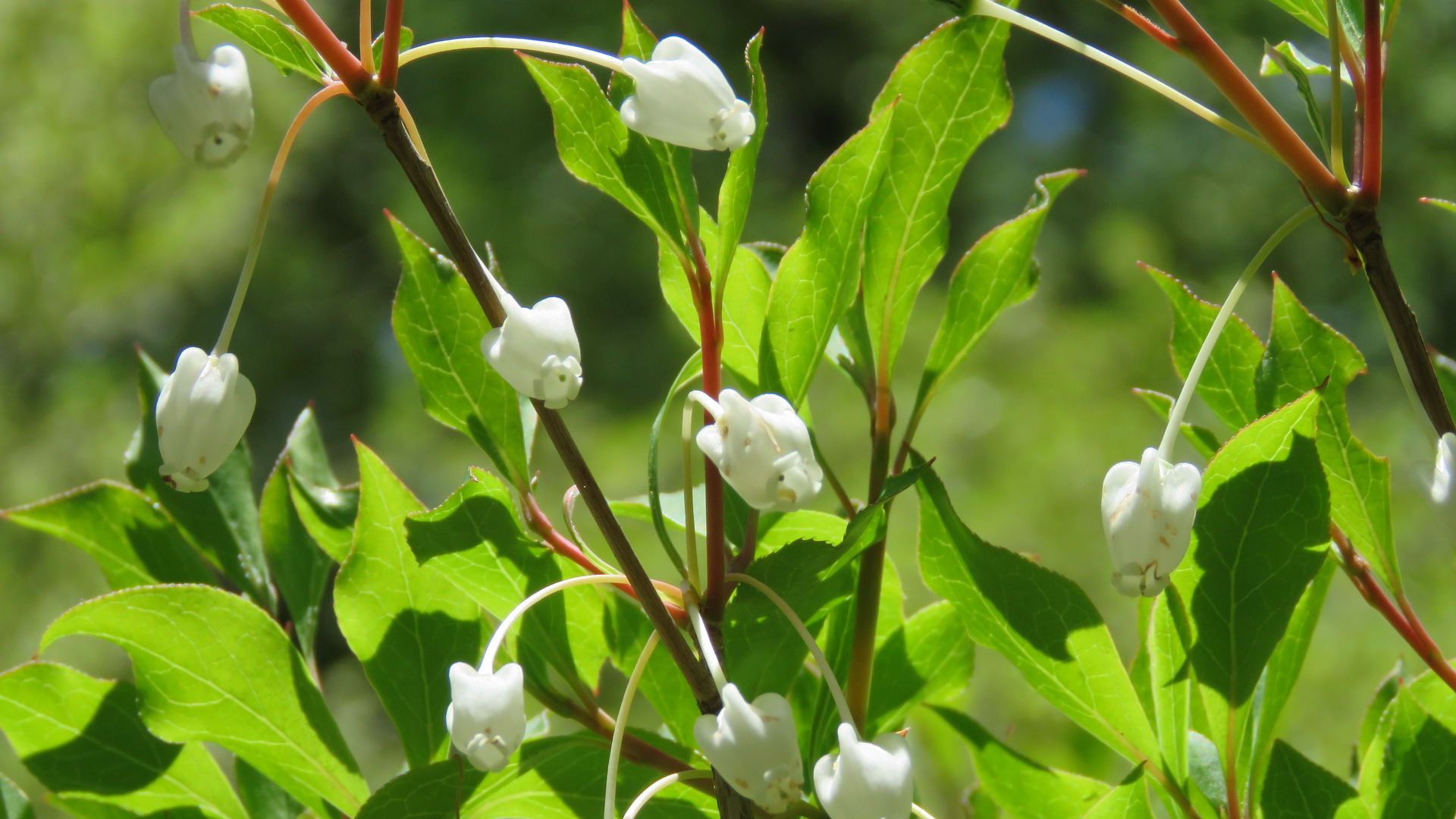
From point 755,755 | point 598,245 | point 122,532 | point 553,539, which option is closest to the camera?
point 755,755

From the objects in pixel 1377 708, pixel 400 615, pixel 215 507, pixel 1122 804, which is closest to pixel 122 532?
pixel 215 507

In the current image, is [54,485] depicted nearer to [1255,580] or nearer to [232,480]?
[232,480]

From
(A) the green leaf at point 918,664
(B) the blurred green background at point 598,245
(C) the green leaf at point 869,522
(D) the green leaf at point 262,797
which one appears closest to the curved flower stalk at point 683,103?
(C) the green leaf at point 869,522

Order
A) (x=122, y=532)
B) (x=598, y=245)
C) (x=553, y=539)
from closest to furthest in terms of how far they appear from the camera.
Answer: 1. (x=553, y=539)
2. (x=122, y=532)
3. (x=598, y=245)

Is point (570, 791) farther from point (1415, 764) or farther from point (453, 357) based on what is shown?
point (1415, 764)

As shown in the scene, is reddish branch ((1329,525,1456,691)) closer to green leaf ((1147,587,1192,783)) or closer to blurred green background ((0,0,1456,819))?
green leaf ((1147,587,1192,783))

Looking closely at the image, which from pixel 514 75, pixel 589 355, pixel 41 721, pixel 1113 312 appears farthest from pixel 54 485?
pixel 41 721

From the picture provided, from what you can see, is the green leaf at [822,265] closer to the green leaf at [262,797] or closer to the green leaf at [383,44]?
the green leaf at [383,44]
